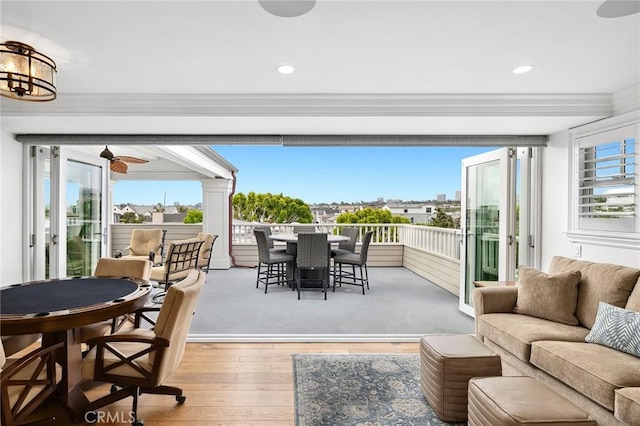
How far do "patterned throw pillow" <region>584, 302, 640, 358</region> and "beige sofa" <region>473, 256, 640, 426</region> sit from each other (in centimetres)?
4

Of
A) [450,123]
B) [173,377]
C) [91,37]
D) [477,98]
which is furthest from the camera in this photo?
[450,123]

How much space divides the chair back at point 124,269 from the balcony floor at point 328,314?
0.85 m

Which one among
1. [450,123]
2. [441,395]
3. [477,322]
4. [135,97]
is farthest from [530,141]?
[135,97]

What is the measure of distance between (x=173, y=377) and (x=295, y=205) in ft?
30.9

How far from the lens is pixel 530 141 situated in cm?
354

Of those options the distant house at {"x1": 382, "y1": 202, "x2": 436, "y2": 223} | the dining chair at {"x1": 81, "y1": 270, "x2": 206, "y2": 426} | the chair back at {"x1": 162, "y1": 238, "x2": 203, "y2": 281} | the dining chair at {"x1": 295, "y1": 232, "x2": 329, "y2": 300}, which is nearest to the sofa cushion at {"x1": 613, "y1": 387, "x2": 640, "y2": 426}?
the dining chair at {"x1": 81, "y1": 270, "x2": 206, "y2": 426}

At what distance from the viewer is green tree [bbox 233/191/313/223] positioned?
11195 millimetres

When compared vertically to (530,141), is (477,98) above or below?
above

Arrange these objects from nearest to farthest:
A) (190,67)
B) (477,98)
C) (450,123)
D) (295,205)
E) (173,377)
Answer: (190,67)
(173,377)
(477,98)
(450,123)
(295,205)

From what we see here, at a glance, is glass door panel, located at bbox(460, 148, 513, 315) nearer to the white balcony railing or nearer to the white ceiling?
the white ceiling

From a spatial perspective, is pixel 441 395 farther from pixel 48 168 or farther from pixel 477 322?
pixel 48 168

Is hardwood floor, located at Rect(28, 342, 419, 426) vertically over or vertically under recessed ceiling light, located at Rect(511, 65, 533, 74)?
under

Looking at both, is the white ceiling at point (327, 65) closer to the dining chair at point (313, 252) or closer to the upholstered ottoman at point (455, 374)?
the upholstered ottoman at point (455, 374)

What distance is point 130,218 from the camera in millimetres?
9109
